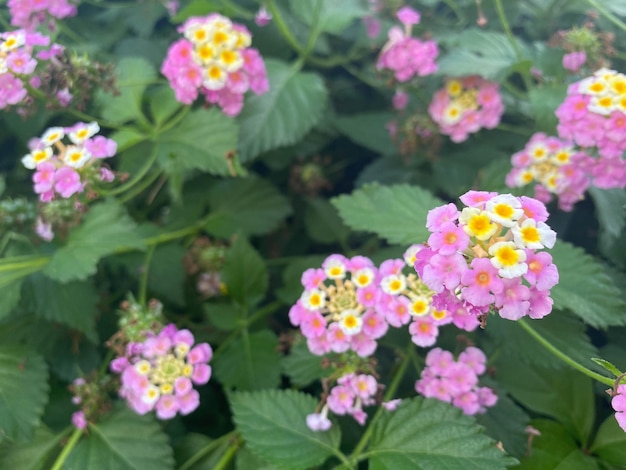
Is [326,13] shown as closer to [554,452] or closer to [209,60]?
A: [209,60]

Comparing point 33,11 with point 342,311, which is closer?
point 342,311

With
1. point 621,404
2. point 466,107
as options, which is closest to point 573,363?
point 621,404

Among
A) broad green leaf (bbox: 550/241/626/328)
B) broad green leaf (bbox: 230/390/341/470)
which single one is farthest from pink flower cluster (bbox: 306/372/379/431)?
broad green leaf (bbox: 550/241/626/328)

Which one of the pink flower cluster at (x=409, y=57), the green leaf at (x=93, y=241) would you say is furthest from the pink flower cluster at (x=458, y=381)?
the pink flower cluster at (x=409, y=57)

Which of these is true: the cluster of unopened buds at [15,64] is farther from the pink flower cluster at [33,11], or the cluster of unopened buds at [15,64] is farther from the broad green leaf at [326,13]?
the broad green leaf at [326,13]

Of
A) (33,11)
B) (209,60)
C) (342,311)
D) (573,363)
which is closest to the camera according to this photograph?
(573,363)

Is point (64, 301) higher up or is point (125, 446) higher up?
point (64, 301)

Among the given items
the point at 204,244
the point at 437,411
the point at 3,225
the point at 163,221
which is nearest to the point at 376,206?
the point at 437,411
